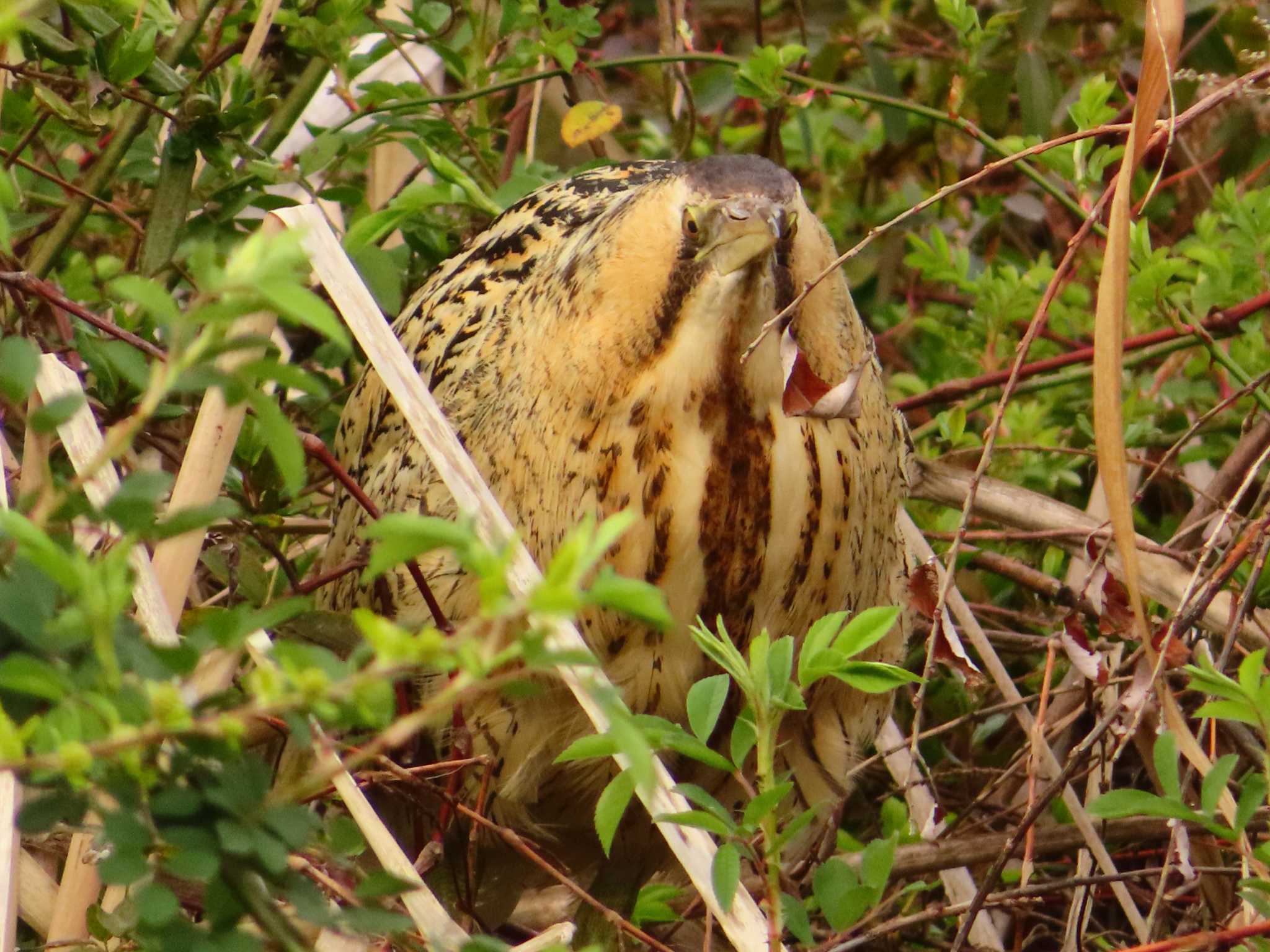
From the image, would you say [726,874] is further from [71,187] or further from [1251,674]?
[71,187]

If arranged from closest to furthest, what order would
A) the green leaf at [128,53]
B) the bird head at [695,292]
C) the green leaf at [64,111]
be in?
the bird head at [695,292]
the green leaf at [128,53]
the green leaf at [64,111]

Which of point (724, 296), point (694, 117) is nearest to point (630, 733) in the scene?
point (724, 296)

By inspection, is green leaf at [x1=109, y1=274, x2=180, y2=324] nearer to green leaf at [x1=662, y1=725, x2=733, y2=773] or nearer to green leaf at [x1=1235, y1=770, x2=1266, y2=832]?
green leaf at [x1=662, y1=725, x2=733, y2=773]

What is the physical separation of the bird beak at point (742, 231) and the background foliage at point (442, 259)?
363 millimetres

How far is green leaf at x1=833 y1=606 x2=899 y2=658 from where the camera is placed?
148 cm

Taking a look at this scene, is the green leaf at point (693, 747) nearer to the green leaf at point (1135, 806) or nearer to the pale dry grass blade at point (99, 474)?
the green leaf at point (1135, 806)

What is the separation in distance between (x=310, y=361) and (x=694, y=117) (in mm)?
694

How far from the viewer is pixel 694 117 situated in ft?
8.94

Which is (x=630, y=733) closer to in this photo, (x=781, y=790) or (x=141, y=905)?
(x=141, y=905)

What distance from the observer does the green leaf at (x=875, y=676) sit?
1.46m

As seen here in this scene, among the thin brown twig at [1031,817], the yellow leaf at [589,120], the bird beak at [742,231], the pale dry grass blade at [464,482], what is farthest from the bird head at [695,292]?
the yellow leaf at [589,120]

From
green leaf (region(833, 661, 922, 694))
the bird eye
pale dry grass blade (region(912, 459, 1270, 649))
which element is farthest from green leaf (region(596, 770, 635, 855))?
pale dry grass blade (region(912, 459, 1270, 649))

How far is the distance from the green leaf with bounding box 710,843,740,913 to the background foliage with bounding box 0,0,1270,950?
0.02 meters

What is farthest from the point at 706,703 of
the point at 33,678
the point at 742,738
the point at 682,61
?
the point at 682,61
